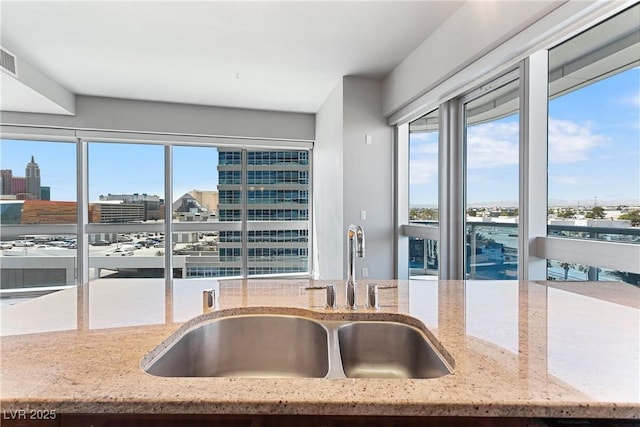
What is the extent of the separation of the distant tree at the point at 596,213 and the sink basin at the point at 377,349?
5.03ft

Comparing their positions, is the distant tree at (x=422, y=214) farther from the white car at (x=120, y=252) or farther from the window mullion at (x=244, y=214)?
the white car at (x=120, y=252)

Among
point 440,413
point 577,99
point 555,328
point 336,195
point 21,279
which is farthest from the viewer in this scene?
point 21,279

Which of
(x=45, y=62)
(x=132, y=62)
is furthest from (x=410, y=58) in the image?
(x=45, y=62)

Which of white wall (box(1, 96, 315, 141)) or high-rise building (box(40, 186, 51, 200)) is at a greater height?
white wall (box(1, 96, 315, 141))

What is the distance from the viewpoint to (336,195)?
4215mm

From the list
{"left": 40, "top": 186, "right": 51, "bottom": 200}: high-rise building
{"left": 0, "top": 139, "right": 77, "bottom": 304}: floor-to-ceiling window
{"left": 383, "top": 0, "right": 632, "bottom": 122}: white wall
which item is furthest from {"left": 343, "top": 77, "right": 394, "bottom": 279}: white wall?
{"left": 40, "top": 186, "right": 51, "bottom": 200}: high-rise building

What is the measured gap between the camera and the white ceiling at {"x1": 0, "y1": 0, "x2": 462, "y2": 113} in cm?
260

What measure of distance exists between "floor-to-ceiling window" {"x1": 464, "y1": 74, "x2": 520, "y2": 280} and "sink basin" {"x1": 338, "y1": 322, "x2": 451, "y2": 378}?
5.63 ft

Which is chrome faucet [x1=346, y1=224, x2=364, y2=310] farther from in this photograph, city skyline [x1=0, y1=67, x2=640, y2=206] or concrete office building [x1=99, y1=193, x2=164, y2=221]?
concrete office building [x1=99, y1=193, x2=164, y2=221]

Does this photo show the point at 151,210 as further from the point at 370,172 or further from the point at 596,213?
the point at 596,213

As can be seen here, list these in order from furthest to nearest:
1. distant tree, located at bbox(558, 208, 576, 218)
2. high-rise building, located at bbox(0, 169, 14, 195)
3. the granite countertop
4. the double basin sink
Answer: high-rise building, located at bbox(0, 169, 14, 195) < distant tree, located at bbox(558, 208, 576, 218) < the double basin sink < the granite countertop

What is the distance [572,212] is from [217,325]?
207 cm

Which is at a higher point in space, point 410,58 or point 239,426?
point 410,58

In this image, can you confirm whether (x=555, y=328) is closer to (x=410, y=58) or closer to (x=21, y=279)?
(x=410, y=58)
